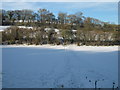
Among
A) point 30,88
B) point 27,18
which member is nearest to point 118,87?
point 30,88

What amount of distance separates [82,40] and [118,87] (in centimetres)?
1339

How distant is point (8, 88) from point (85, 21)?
77.3 feet

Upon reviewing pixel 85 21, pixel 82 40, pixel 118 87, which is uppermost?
pixel 85 21

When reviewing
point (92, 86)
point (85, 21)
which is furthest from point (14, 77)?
point (85, 21)

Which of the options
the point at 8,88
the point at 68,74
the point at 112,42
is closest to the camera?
the point at 8,88

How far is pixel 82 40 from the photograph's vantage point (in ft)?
55.0

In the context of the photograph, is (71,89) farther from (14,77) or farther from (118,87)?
(14,77)

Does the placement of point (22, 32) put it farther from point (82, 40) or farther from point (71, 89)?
point (71, 89)

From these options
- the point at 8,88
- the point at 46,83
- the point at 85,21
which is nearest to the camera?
the point at 8,88

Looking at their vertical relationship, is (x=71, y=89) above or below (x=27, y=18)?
below

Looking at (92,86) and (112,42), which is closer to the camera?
(92,86)

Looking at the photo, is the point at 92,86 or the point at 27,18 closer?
the point at 92,86

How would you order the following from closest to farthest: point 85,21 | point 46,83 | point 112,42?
point 46,83, point 112,42, point 85,21

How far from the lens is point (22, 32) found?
1686 cm
